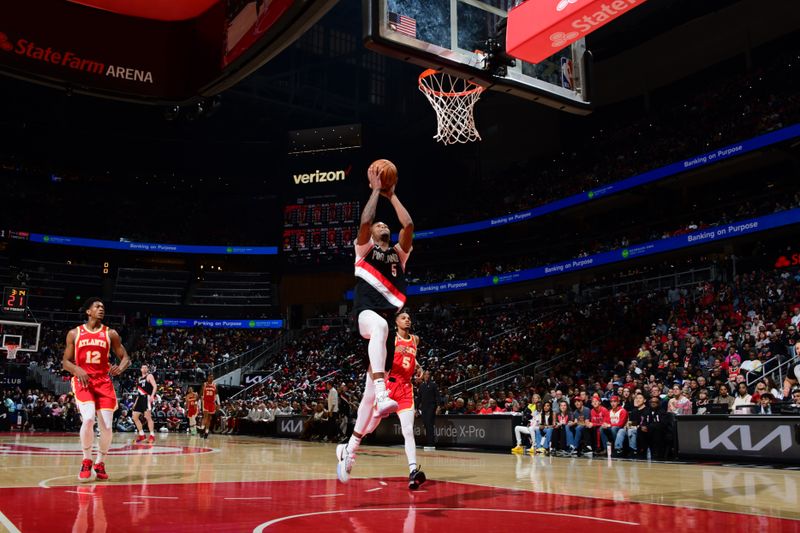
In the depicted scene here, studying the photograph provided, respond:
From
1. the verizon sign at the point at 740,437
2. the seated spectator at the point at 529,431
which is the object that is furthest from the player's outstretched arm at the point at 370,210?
the seated spectator at the point at 529,431

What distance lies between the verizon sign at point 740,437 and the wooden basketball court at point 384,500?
2.05m

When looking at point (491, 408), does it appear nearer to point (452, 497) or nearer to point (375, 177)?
point (452, 497)

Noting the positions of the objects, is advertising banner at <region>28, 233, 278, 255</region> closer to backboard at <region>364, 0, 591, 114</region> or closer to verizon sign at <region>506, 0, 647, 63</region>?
backboard at <region>364, 0, 591, 114</region>

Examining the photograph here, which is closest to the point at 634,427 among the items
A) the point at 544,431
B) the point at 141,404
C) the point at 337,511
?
the point at 544,431

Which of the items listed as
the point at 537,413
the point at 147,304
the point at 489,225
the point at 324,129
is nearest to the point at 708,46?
the point at 489,225

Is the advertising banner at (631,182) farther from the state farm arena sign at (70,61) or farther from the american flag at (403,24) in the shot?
the state farm arena sign at (70,61)

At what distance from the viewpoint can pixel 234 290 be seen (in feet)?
144

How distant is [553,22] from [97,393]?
613cm

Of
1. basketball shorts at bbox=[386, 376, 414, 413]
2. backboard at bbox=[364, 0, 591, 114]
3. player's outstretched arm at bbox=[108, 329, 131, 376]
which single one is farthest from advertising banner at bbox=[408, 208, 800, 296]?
player's outstretched arm at bbox=[108, 329, 131, 376]

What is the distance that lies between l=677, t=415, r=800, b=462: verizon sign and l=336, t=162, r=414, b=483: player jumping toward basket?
27.4 ft

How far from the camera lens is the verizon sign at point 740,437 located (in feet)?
38.3

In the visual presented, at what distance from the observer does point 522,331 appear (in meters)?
29.7

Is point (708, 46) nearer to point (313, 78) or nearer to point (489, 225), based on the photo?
point (489, 225)

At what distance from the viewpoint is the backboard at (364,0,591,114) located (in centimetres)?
642
